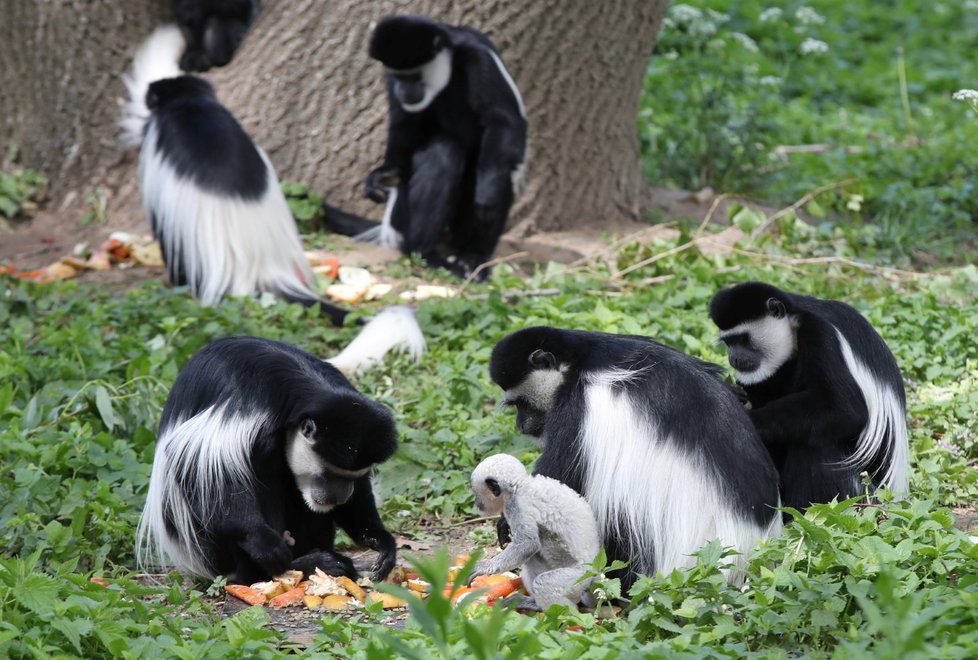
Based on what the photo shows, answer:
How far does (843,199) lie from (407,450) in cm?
356

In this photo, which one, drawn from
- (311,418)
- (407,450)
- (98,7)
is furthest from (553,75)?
(311,418)

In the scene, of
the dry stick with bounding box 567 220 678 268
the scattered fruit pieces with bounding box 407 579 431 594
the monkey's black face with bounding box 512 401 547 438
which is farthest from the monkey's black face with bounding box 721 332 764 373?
the dry stick with bounding box 567 220 678 268

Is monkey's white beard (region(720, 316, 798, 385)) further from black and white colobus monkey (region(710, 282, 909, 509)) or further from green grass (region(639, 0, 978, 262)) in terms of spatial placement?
green grass (region(639, 0, 978, 262))

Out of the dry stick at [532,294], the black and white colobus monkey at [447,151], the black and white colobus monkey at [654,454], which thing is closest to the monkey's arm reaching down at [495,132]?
the black and white colobus monkey at [447,151]

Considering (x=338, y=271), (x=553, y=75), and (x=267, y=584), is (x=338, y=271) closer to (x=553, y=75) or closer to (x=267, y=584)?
(x=553, y=75)

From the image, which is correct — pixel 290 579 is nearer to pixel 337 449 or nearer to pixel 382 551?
pixel 382 551

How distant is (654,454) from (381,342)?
1745 mm

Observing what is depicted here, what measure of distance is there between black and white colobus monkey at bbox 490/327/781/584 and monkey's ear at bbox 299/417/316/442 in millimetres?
508

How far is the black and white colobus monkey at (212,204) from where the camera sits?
5.07m

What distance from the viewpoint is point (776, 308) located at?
2932mm

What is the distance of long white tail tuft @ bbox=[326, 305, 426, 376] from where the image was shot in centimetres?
411

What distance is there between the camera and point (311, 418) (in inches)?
108

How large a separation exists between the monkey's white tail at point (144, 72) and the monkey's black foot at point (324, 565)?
3.22m

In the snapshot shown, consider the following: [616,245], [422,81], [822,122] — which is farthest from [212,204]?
[822,122]
